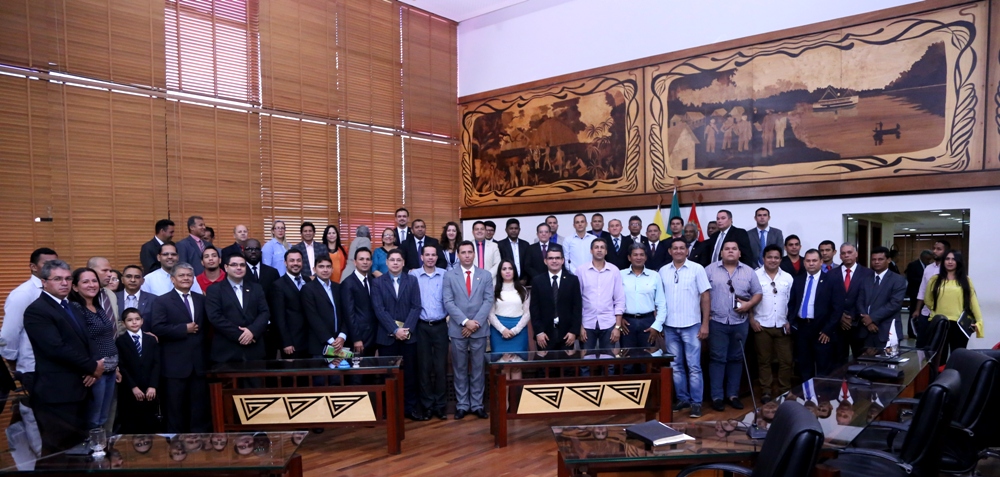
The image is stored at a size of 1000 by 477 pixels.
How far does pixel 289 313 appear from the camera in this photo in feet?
17.3

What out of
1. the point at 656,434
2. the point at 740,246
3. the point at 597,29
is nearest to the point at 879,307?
the point at 740,246

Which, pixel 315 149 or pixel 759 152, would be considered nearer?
pixel 759 152

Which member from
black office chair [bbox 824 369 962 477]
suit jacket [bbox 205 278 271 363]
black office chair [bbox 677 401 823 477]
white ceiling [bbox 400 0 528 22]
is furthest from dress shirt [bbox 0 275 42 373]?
white ceiling [bbox 400 0 528 22]

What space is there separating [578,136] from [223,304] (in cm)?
618

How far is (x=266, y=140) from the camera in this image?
840 cm

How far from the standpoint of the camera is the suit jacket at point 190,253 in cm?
652

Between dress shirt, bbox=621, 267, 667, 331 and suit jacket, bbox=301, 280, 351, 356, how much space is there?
8.59 feet

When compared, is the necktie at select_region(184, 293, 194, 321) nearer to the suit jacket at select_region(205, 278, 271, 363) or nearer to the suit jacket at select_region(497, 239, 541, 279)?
the suit jacket at select_region(205, 278, 271, 363)

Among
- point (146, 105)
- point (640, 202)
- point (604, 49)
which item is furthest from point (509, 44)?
point (146, 105)

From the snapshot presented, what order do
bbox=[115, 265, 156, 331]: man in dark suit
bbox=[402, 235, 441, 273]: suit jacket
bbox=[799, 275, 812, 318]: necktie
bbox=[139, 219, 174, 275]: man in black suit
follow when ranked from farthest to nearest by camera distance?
1. bbox=[402, 235, 441, 273]: suit jacket
2. bbox=[139, 219, 174, 275]: man in black suit
3. bbox=[799, 275, 812, 318]: necktie
4. bbox=[115, 265, 156, 331]: man in dark suit

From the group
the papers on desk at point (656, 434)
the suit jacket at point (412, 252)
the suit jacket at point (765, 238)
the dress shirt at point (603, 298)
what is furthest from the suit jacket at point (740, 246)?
the papers on desk at point (656, 434)

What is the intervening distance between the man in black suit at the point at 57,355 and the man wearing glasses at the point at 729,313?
4922 mm

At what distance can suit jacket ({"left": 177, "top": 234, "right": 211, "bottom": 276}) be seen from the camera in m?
6.52

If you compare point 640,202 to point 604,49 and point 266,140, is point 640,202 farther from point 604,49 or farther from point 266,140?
point 266,140
